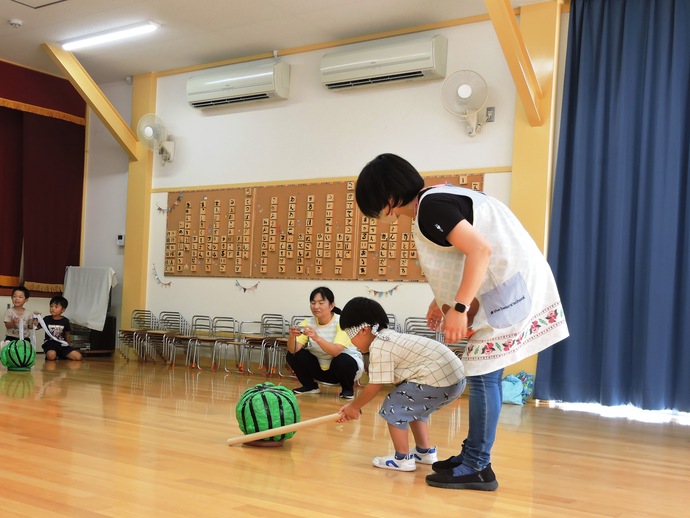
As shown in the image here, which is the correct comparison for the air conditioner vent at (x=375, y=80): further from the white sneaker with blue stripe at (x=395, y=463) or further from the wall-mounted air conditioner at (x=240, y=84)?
the white sneaker with blue stripe at (x=395, y=463)

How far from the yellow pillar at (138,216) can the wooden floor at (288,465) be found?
3.72m

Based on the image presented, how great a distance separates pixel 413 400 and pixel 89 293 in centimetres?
700

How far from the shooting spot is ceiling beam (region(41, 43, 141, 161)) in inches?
342

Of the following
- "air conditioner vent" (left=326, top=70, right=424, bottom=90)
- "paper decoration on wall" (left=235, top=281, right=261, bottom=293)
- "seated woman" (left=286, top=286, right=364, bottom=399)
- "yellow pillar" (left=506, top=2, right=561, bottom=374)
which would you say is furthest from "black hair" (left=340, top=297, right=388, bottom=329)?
"paper decoration on wall" (left=235, top=281, right=261, bottom=293)

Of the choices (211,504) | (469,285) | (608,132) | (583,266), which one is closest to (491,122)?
(608,132)

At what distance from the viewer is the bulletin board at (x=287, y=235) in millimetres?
7562

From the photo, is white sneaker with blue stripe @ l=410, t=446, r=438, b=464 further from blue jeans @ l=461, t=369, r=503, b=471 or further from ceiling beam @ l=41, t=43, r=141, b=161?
ceiling beam @ l=41, t=43, r=141, b=161

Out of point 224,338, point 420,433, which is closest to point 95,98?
point 224,338

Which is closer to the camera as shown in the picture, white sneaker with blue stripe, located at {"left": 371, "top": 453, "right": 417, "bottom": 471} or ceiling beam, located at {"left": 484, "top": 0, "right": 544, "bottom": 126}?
white sneaker with blue stripe, located at {"left": 371, "top": 453, "right": 417, "bottom": 471}

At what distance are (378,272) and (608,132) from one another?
8.17ft

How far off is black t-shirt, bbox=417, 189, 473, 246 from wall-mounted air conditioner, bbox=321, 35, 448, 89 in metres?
4.60

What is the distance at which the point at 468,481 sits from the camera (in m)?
2.97

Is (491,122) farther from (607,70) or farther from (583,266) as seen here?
(583,266)

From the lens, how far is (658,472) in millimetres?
3629
